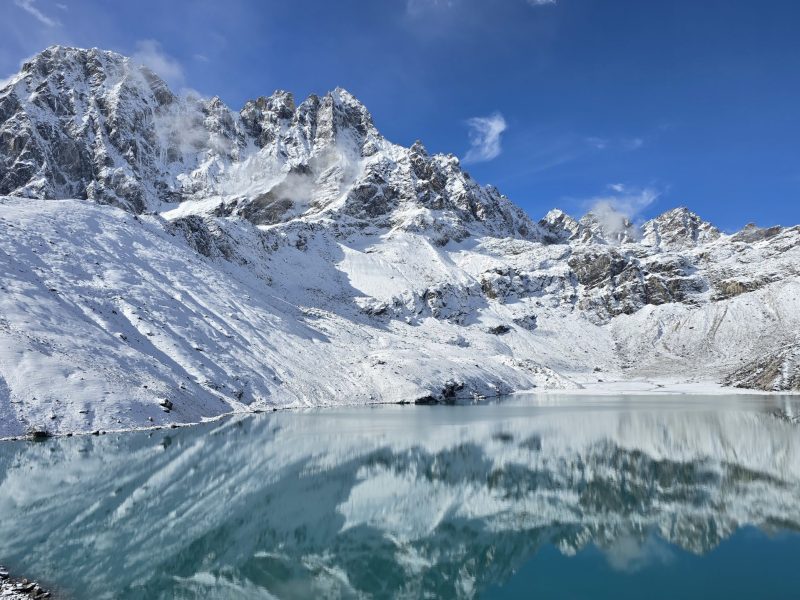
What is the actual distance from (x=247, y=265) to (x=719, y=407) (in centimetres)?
11006

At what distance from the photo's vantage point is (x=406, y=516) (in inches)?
1059

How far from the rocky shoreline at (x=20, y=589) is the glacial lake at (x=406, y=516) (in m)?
0.52

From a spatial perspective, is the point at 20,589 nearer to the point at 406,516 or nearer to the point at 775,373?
the point at 406,516

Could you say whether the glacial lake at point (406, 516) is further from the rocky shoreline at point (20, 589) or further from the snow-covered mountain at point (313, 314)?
the snow-covered mountain at point (313, 314)

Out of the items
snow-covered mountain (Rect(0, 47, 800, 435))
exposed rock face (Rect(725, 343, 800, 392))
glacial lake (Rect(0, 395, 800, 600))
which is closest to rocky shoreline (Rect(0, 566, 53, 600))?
glacial lake (Rect(0, 395, 800, 600))

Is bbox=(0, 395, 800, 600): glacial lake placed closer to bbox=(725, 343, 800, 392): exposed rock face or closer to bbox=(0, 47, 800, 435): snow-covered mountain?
bbox=(0, 47, 800, 435): snow-covered mountain

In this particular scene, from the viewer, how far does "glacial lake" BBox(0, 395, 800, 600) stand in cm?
1870

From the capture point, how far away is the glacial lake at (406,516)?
18703 mm

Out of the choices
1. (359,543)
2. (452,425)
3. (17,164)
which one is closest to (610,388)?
(452,425)

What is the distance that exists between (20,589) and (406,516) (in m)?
15.7

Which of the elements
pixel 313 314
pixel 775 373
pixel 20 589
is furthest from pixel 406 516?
pixel 775 373

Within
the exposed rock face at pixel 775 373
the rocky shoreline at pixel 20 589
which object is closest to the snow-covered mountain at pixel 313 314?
the exposed rock face at pixel 775 373

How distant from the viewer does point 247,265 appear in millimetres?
142875

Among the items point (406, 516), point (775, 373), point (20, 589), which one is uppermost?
point (775, 373)
